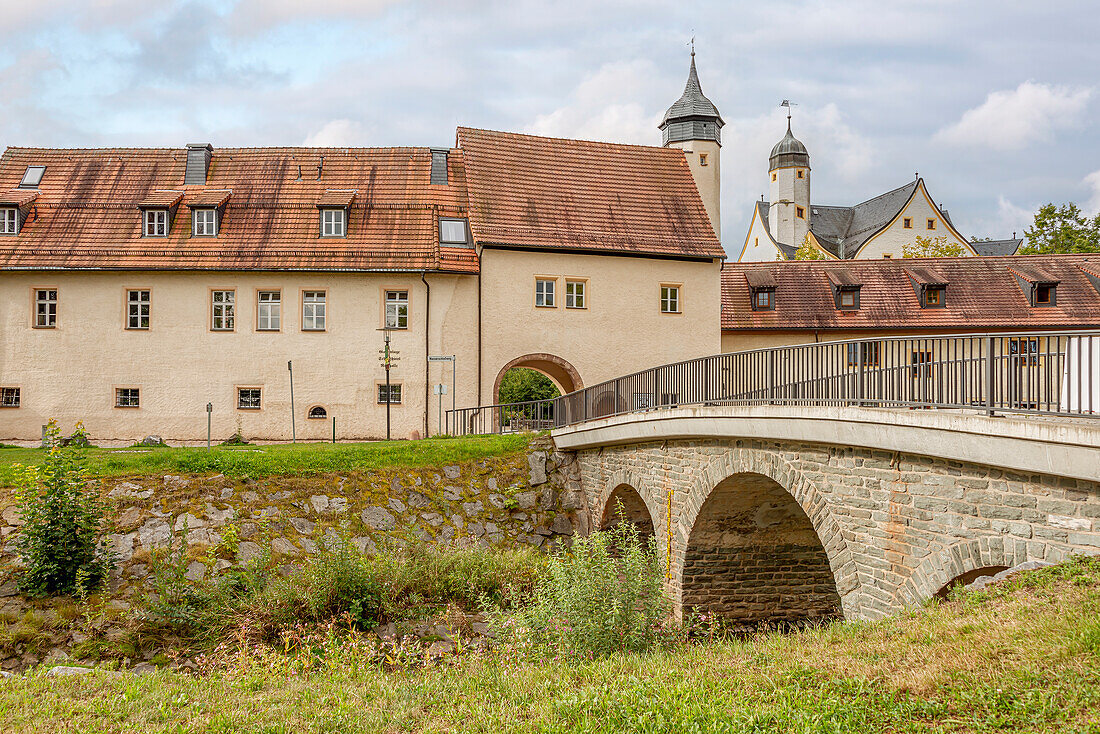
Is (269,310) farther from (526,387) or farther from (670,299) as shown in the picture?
(526,387)

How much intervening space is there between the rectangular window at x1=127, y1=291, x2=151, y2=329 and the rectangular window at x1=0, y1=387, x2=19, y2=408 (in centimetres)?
388

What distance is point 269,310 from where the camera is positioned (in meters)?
25.1

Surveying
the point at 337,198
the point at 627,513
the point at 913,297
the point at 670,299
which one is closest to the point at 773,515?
the point at 627,513

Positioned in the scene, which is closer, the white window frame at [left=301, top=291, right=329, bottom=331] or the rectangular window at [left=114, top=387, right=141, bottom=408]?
the rectangular window at [left=114, top=387, right=141, bottom=408]

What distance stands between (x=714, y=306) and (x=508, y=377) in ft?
78.2

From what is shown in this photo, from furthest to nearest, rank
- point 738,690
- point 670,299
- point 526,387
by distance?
point 526,387 → point 670,299 → point 738,690

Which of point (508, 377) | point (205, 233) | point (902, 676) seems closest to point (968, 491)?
point (902, 676)

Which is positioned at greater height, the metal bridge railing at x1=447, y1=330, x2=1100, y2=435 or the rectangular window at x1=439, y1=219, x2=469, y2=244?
the rectangular window at x1=439, y1=219, x2=469, y2=244

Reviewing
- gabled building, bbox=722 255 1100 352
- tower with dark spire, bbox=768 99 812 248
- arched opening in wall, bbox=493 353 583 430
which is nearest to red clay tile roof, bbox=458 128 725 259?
gabled building, bbox=722 255 1100 352

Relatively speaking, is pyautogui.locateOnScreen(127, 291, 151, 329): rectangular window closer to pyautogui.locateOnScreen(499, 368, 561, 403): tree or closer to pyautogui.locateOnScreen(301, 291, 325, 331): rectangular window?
pyautogui.locateOnScreen(301, 291, 325, 331): rectangular window

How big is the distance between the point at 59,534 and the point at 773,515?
37.2ft

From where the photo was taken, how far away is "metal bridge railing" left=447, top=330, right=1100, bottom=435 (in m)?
6.86

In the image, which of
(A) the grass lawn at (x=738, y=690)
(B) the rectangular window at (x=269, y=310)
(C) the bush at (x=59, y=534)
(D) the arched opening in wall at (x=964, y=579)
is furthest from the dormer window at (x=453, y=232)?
(D) the arched opening in wall at (x=964, y=579)

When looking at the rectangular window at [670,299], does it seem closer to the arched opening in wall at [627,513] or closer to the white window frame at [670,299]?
the white window frame at [670,299]
